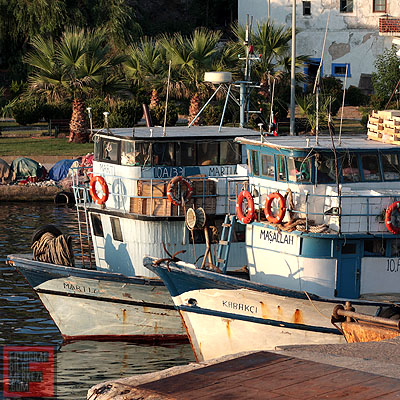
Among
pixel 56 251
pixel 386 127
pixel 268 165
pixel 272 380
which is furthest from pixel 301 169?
pixel 272 380

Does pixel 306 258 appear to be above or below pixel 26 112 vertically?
below

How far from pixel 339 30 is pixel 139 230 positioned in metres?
48.8

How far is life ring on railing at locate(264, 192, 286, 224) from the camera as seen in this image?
1925 cm

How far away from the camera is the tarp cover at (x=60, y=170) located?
1756 inches

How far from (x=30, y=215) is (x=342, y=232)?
22.4m

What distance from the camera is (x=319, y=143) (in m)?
20.0

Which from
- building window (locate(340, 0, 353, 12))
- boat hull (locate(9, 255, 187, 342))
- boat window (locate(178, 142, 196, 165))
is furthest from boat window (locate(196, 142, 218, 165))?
building window (locate(340, 0, 353, 12))

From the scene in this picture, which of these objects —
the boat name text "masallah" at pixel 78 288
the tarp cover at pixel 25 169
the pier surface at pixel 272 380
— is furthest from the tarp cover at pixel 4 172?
the pier surface at pixel 272 380

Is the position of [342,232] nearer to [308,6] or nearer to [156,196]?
[156,196]

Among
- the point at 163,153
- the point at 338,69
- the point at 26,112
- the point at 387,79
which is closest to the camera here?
the point at 163,153

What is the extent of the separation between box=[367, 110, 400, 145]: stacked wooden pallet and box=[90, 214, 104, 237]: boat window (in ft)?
24.4

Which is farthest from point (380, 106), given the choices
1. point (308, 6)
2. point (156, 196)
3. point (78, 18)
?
point (156, 196)

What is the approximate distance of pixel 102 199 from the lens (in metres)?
23.3

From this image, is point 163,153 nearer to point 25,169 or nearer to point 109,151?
point 109,151
